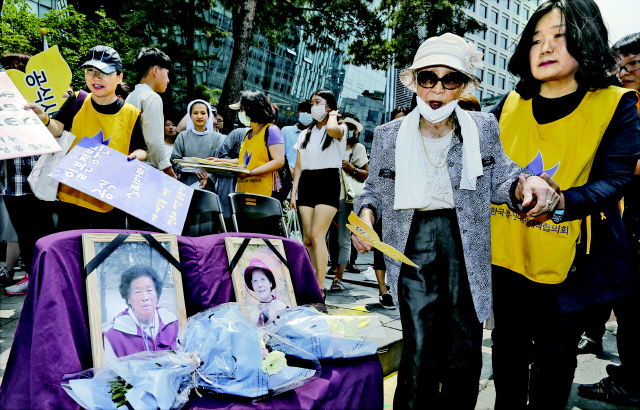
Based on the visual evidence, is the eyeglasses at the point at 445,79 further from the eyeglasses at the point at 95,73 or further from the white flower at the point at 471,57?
the eyeglasses at the point at 95,73

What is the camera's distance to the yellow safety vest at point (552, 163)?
170cm

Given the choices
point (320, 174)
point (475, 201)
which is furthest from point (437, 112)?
point (320, 174)

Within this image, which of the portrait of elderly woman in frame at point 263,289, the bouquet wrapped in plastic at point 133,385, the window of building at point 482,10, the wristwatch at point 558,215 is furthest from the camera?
the window of building at point 482,10

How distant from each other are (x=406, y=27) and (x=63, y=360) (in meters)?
16.8

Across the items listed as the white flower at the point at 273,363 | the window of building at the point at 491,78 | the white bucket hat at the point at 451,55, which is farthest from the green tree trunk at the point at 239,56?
the window of building at the point at 491,78

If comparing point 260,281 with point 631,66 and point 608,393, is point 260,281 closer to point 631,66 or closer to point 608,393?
point 608,393

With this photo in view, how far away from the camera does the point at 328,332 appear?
1915 mm

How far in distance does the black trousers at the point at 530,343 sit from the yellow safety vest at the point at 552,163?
0.36ft

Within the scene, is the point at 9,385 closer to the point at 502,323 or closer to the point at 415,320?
the point at 415,320

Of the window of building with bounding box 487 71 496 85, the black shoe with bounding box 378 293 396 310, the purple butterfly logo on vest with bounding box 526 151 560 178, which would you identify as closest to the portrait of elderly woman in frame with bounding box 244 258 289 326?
the purple butterfly logo on vest with bounding box 526 151 560 178

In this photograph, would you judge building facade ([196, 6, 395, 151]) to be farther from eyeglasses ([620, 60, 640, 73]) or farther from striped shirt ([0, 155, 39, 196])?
eyeglasses ([620, 60, 640, 73])

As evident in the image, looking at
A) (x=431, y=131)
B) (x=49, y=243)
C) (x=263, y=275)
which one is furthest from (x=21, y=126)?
(x=431, y=131)

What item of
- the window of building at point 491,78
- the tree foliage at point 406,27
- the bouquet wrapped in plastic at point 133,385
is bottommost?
the bouquet wrapped in plastic at point 133,385

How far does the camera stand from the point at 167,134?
18.4ft
